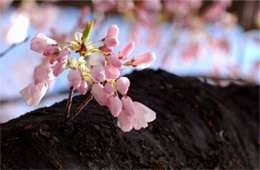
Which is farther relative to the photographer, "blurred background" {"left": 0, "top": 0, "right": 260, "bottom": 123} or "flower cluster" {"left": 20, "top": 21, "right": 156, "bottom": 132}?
"blurred background" {"left": 0, "top": 0, "right": 260, "bottom": 123}

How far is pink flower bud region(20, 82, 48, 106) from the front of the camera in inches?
30.8

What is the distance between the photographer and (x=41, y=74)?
750 mm

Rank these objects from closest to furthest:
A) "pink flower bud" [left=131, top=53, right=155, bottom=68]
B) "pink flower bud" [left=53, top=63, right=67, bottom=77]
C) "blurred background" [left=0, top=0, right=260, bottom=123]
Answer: "pink flower bud" [left=53, top=63, right=67, bottom=77] < "pink flower bud" [left=131, top=53, right=155, bottom=68] < "blurred background" [left=0, top=0, right=260, bottom=123]

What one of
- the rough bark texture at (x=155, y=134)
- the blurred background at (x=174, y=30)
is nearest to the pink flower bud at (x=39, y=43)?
the rough bark texture at (x=155, y=134)

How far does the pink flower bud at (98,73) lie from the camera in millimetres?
752

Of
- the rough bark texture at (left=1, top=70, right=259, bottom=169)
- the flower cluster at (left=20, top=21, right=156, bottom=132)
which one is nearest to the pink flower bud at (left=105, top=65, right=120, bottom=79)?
the flower cluster at (left=20, top=21, right=156, bottom=132)

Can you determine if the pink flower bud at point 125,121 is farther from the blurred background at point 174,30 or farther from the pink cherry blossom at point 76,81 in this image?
the blurred background at point 174,30

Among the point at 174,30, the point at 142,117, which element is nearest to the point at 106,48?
the point at 142,117

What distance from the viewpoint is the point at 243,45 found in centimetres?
276

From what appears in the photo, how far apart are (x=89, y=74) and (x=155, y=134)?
0.72 ft

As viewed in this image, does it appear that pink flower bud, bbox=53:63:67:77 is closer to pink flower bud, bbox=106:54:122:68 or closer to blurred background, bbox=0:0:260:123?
pink flower bud, bbox=106:54:122:68

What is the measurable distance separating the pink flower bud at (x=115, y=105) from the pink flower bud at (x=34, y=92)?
0.31ft

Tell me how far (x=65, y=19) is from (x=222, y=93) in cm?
314

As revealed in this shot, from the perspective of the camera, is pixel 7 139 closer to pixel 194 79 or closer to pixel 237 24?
pixel 194 79
